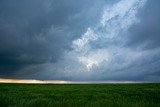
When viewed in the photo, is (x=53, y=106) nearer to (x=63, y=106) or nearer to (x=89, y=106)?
(x=63, y=106)

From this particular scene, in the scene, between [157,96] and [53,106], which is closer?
[53,106]

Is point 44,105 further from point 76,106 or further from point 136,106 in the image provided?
point 136,106

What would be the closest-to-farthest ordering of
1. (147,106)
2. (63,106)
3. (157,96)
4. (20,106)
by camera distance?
1. (20,106)
2. (63,106)
3. (147,106)
4. (157,96)

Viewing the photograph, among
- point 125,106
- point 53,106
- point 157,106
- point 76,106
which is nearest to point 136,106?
point 125,106

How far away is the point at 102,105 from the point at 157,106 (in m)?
4.21

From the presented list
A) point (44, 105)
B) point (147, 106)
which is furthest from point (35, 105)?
point (147, 106)

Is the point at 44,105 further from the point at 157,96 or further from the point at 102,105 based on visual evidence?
the point at 157,96

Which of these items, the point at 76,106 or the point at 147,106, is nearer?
the point at 76,106

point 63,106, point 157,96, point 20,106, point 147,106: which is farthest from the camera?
point 157,96

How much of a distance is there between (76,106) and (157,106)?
19.7 feet

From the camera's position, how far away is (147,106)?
16562 millimetres

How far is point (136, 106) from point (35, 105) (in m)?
6.58

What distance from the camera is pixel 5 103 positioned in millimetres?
15352

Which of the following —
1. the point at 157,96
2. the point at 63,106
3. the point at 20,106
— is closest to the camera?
the point at 20,106
